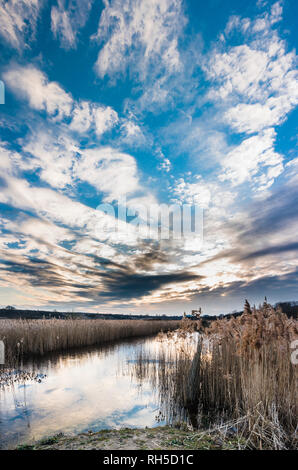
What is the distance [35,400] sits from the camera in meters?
7.96

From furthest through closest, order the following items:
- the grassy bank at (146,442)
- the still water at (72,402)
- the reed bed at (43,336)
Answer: the reed bed at (43,336) → the still water at (72,402) → the grassy bank at (146,442)

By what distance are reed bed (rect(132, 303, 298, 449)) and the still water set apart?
992 mm

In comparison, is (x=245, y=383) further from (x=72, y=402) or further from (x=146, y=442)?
(x=72, y=402)

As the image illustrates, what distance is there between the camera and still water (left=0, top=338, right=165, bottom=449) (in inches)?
237

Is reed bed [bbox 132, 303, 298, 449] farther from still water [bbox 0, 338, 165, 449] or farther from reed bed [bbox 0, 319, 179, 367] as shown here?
reed bed [bbox 0, 319, 179, 367]

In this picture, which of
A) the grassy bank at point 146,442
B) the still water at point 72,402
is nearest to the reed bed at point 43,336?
the still water at point 72,402

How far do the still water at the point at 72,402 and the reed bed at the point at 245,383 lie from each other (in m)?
0.99

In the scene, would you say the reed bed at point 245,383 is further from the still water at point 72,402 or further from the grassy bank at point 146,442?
the still water at point 72,402

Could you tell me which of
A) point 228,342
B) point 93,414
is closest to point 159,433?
point 93,414

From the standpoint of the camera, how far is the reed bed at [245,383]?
4895 millimetres

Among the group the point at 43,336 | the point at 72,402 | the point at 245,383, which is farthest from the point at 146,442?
the point at 43,336

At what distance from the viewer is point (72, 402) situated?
8008 mm
